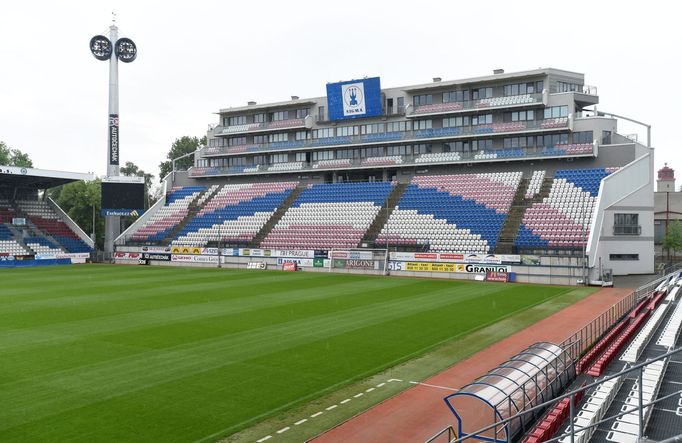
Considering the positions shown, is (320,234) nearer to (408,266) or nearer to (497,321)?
(408,266)

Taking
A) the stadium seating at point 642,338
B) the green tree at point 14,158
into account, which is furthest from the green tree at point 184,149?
the stadium seating at point 642,338

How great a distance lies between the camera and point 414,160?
6669cm

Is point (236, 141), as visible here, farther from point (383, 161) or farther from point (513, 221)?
point (513, 221)

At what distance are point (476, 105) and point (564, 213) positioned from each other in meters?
18.0

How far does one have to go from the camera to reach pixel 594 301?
35.5m

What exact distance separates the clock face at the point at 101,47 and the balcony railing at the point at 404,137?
18.8 metres

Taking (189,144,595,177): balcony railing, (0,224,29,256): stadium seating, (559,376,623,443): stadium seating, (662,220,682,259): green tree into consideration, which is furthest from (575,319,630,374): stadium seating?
(0,224,29,256): stadium seating

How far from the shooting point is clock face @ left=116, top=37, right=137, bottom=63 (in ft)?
242

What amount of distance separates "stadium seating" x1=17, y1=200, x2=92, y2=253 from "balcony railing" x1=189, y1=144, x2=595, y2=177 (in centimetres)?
1898

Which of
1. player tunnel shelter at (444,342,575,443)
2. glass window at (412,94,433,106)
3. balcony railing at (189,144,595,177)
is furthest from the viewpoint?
glass window at (412,94,433,106)

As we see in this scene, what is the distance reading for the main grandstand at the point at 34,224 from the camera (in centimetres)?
6594

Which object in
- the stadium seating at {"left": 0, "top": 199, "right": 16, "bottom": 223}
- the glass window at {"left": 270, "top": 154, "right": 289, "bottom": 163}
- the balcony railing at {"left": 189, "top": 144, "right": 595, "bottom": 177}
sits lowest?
the stadium seating at {"left": 0, "top": 199, "right": 16, "bottom": 223}

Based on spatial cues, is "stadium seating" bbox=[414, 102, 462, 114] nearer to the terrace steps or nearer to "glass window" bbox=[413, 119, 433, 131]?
"glass window" bbox=[413, 119, 433, 131]

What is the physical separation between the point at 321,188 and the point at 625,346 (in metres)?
52.6
